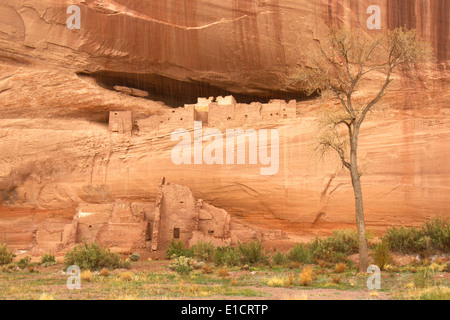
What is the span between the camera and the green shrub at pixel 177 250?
50.8 feet

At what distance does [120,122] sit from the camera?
2014 cm

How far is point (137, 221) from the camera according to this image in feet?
57.4

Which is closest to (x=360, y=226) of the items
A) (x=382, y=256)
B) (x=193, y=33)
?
(x=382, y=256)

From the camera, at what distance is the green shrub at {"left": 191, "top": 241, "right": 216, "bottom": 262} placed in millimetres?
15023

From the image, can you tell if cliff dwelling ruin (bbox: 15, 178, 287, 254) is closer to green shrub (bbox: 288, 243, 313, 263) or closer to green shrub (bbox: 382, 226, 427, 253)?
green shrub (bbox: 288, 243, 313, 263)

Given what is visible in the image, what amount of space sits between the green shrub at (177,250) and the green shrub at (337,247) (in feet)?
12.4

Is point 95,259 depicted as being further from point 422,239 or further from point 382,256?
point 422,239

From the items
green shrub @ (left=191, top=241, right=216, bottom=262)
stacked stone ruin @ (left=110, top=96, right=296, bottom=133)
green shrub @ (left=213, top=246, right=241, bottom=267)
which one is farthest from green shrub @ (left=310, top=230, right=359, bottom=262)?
stacked stone ruin @ (left=110, top=96, right=296, bottom=133)

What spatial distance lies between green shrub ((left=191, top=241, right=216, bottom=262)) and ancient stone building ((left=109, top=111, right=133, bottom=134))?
6.60 metres

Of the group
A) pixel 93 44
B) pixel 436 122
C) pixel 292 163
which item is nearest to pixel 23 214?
pixel 93 44

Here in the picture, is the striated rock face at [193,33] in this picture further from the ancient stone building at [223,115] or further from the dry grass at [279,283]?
the dry grass at [279,283]

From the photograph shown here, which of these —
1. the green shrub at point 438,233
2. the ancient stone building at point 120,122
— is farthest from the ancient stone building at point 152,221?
the green shrub at point 438,233

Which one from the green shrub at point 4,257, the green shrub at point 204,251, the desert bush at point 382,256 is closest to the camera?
the desert bush at point 382,256

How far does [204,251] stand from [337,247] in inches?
155
